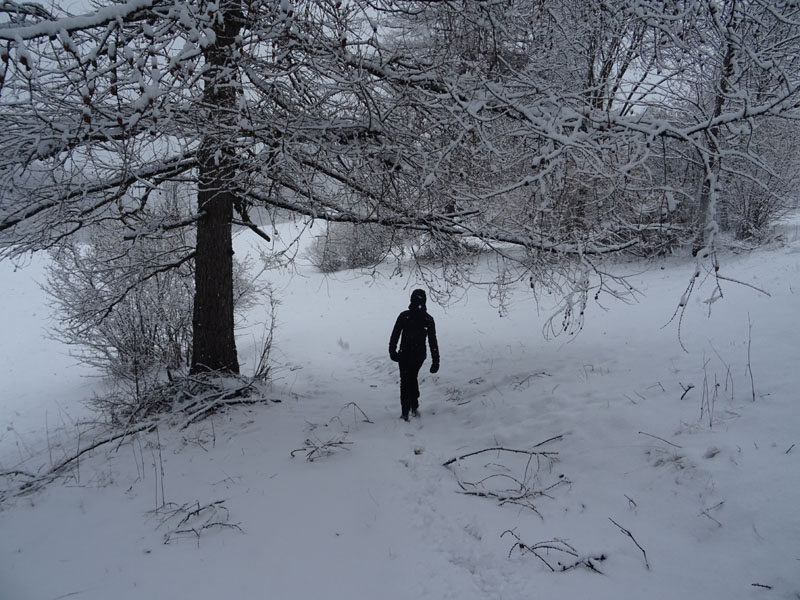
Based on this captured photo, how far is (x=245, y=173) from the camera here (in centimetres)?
427

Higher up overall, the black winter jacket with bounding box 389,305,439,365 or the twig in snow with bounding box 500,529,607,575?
the black winter jacket with bounding box 389,305,439,365

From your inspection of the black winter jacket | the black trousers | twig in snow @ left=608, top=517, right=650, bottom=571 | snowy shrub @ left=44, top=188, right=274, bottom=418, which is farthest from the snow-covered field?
snowy shrub @ left=44, top=188, right=274, bottom=418

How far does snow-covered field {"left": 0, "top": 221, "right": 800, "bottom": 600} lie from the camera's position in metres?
2.66

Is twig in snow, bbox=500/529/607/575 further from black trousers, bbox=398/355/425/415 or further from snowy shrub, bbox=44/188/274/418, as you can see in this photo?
snowy shrub, bbox=44/188/274/418

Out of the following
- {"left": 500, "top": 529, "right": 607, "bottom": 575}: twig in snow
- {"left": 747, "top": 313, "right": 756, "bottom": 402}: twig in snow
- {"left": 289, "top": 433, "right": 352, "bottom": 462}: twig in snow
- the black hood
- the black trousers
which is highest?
the black hood

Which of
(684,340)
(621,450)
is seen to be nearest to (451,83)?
(621,450)

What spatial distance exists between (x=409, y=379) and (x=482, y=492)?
2256mm

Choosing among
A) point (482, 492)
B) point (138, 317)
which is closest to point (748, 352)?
point (482, 492)

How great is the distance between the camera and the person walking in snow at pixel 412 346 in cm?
579

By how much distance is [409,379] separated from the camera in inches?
229

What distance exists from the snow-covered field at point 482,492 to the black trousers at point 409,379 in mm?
343

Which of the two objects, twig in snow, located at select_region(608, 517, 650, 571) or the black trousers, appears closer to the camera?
twig in snow, located at select_region(608, 517, 650, 571)

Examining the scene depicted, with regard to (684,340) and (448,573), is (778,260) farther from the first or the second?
(448,573)

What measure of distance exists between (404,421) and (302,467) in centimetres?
185
